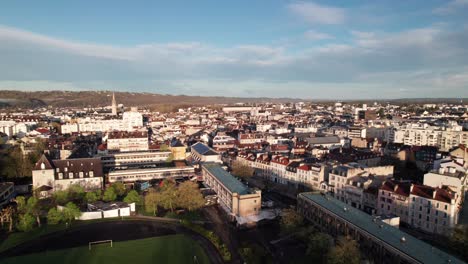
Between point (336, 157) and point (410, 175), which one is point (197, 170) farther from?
point (410, 175)

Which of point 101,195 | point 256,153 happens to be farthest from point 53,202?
point 256,153

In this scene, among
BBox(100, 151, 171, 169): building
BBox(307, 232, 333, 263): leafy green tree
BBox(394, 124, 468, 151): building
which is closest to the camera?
BBox(307, 232, 333, 263): leafy green tree

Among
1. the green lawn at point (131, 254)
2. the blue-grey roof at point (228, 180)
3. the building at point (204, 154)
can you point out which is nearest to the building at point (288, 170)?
the building at point (204, 154)

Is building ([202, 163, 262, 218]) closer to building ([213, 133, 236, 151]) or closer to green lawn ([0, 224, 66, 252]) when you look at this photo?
green lawn ([0, 224, 66, 252])

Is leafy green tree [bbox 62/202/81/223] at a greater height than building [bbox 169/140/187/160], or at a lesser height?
lesser

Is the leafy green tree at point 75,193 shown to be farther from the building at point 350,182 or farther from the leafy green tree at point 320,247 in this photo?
the building at point 350,182

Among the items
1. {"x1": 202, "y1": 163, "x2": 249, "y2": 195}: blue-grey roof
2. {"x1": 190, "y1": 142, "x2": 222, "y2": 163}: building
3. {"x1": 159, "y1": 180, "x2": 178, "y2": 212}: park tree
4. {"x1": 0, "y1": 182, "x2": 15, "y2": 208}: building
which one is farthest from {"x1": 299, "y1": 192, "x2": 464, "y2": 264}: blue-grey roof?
{"x1": 0, "y1": 182, "x2": 15, "y2": 208}: building
